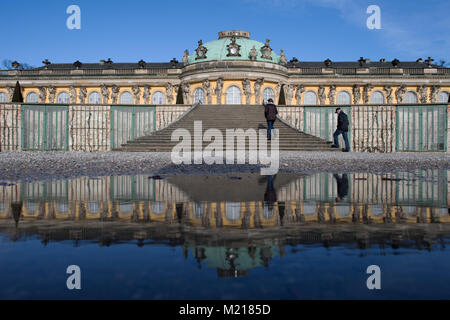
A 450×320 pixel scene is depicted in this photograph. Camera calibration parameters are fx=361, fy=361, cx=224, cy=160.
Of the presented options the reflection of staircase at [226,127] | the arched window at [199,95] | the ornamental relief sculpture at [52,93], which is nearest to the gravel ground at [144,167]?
the reflection of staircase at [226,127]

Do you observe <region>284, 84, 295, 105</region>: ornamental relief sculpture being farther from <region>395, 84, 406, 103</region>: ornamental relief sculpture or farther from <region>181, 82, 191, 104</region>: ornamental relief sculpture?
<region>395, 84, 406, 103</region>: ornamental relief sculpture

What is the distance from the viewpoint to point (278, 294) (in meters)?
1.49

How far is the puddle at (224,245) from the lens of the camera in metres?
1.55

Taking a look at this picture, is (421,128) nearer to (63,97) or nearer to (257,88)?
(257,88)

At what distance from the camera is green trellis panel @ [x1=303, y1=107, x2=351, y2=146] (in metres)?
20.7

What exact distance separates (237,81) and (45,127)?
86.8ft

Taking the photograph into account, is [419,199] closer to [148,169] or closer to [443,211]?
[443,211]

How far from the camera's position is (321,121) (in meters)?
20.9

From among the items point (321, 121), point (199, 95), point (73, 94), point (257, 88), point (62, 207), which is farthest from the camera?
point (73, 94)

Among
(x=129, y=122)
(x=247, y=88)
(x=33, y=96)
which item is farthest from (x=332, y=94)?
(x=33, y=96)

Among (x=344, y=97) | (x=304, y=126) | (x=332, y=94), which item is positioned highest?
(x=332, y=94)

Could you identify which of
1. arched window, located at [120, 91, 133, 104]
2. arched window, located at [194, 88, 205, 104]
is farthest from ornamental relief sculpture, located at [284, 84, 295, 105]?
arched window, located at [120, 91, 133, 104]

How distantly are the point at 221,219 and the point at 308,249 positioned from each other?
984mm

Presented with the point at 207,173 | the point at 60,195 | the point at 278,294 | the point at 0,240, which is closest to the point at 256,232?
A: the point at 278,294
